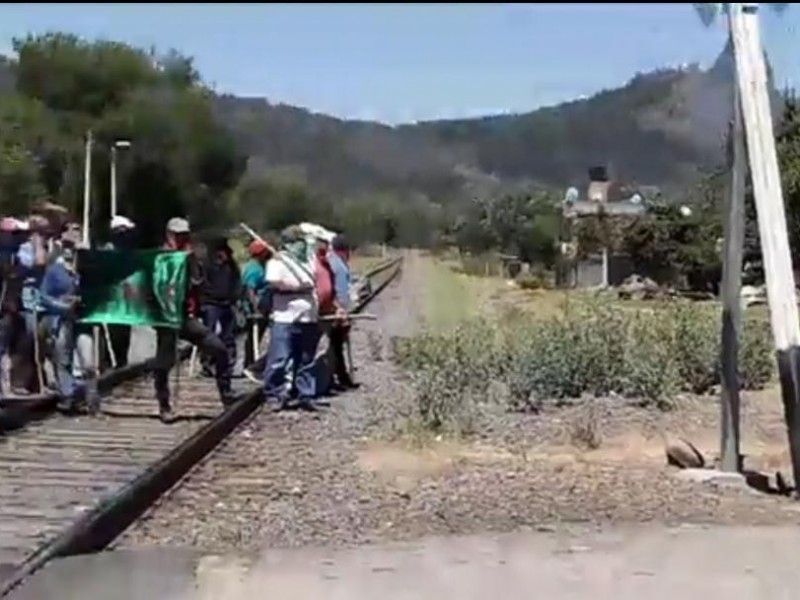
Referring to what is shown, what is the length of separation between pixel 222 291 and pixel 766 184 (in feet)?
28.6

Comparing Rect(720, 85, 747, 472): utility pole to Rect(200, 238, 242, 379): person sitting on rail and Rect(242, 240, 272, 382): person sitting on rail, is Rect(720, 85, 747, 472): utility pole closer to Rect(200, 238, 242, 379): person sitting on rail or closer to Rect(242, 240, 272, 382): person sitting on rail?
Rect(200, 238, 242, 379): person sitting on rail

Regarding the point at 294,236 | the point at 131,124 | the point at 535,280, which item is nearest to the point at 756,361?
the point at 294,236

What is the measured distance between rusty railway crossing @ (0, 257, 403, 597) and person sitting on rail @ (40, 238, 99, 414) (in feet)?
0.89

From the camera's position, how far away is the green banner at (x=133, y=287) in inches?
680

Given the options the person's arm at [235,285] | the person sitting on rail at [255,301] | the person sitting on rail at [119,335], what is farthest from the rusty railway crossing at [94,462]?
the person sitting on rail at [255,301]

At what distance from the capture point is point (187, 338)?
1750 cm

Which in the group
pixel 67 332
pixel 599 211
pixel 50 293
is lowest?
pixel 67 332

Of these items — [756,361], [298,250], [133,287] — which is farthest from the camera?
[756,361]

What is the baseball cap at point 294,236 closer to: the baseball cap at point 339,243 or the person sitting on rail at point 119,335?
the baseball cap at point 339,243

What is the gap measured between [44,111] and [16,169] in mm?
17682

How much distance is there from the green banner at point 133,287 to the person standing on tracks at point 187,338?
0.11m

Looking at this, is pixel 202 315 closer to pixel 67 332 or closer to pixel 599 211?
pixel 67 332

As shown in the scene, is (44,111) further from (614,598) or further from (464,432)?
(614,598)

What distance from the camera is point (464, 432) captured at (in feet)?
54.5
